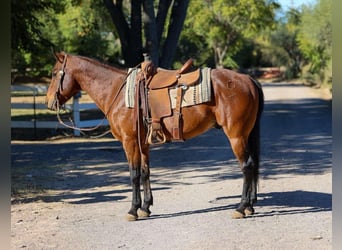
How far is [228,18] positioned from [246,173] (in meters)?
39.3

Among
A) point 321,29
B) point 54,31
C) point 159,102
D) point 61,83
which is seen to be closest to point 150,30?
point 61,83

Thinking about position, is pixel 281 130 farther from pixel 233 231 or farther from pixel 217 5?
pixel 217 5

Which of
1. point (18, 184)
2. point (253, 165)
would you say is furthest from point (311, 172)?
point (18, 184)

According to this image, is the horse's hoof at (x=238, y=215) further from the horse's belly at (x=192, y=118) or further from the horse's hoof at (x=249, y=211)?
the horse's belly at (x=192, y=118)

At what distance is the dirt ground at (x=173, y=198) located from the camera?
573 cm

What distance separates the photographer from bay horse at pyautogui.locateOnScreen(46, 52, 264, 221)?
6.60m

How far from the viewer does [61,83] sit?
6.89 m

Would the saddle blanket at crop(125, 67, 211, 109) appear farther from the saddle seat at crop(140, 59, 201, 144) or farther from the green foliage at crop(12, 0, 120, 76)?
the green foliage at crop(12, 0, 120, 76)

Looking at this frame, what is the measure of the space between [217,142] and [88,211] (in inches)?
322

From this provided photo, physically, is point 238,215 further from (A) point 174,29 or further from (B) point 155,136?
(A) point 174,29

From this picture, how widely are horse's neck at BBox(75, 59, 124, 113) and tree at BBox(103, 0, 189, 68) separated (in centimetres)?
766

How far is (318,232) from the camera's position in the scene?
19.4 ft

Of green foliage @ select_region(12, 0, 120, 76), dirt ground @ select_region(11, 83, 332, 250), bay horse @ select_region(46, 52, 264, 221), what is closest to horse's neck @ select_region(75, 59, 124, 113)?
bay horse @ select_region(46, 52, 264, 221)

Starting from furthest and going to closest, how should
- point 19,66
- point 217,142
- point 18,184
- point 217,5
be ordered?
point 217,5 < point 19,66 < point 217,142 < point 18,184
